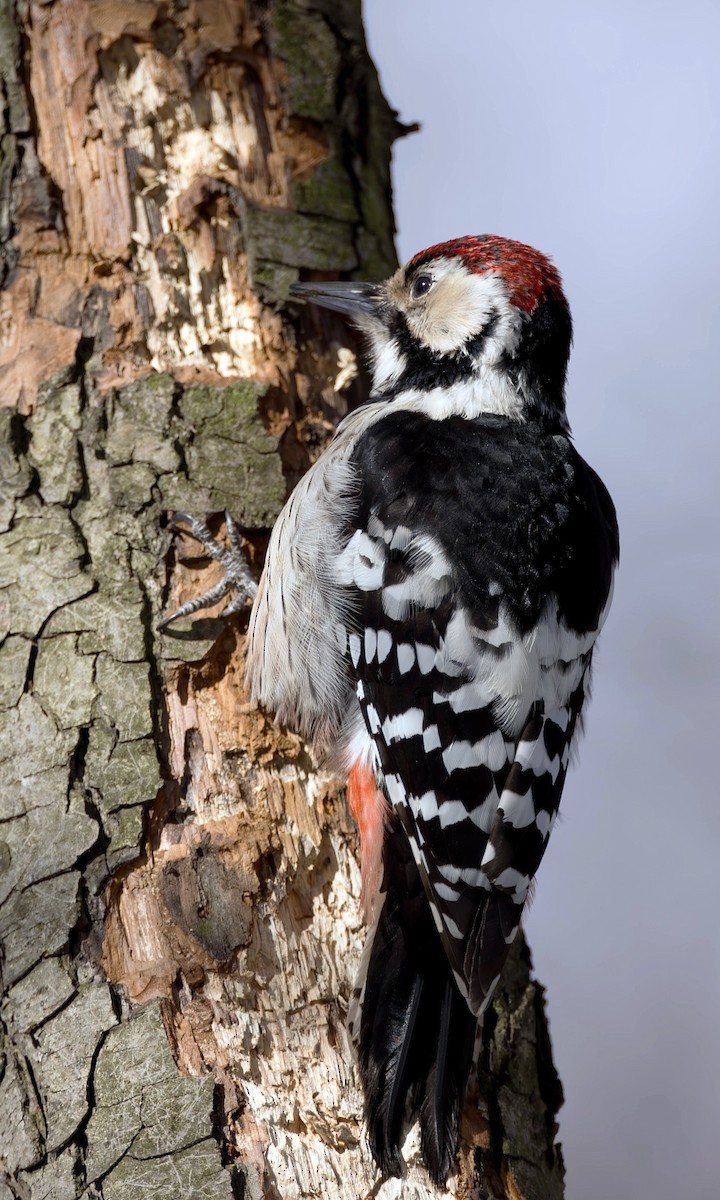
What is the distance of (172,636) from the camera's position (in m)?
1.95

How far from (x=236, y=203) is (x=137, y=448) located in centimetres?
56

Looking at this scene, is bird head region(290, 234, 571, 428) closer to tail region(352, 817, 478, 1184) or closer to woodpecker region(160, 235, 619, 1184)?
woodpecker region(160, 235, 619, 1184)

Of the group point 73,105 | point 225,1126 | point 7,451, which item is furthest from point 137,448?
point 225,1126

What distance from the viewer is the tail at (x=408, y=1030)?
1.68 m


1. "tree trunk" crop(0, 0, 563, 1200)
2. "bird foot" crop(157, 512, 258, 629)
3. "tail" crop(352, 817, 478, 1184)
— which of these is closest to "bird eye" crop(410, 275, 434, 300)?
"tree trunk" crop(0, 0, 563, 1200)

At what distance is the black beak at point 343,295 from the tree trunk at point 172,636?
44 millimetres

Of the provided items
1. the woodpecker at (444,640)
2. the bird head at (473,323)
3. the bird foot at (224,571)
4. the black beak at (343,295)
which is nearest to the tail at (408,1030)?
the woodpecker at (444,640)

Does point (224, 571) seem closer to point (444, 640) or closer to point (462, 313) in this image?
point (444, 640)

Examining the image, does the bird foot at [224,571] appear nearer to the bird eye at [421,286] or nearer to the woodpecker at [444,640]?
the woodpecker at [444,640]

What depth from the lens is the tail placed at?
1.68 metres

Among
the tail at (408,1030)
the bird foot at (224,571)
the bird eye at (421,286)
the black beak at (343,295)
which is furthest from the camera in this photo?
the bird eye at (421,286)

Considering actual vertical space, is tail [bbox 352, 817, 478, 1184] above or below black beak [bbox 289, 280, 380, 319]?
below

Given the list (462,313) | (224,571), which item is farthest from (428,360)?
(224,571)

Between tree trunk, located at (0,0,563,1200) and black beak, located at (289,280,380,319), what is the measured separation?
4cm
